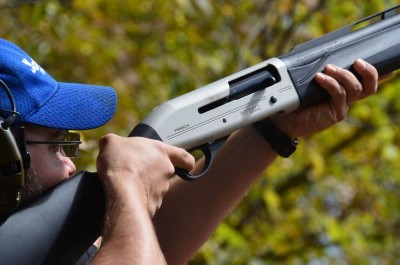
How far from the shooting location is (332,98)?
392 centimetres

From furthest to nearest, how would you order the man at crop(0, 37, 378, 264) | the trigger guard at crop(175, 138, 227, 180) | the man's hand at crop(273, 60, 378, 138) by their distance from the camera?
the man's hand at crop(273, 60, 378, 138)
the trigger guard at crop(175, 138, 227, 180)
the man at crop(0, 37, 378, 264)

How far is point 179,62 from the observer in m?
7.21

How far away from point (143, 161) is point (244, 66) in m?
3.63

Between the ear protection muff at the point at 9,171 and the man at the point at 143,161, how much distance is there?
5.3 inches

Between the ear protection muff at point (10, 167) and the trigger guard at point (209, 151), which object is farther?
the trigger guard at point (209, 151)

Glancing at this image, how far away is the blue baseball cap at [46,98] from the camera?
10.9ft

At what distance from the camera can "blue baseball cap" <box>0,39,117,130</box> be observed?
3.32 m

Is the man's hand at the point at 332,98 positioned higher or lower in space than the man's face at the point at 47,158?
lower

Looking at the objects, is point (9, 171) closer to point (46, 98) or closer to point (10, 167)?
point (10, 167)

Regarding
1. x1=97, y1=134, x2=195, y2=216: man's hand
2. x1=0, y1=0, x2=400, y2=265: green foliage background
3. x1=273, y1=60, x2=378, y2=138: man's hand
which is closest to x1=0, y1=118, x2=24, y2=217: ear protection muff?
x1=97, y1=134, x2=195, y2=216: man's hand

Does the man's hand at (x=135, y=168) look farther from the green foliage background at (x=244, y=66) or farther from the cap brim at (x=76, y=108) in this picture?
the green foliage background at (x=244, y=66)

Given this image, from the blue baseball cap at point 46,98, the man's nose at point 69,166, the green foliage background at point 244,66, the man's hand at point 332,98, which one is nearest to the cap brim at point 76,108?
the blue baseball cap at point 46,98

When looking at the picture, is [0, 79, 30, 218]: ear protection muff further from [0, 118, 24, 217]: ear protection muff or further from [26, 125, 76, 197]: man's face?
[26, 125, 76, 197]: man's face

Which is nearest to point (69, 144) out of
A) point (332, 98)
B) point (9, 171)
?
point (9, 171)
